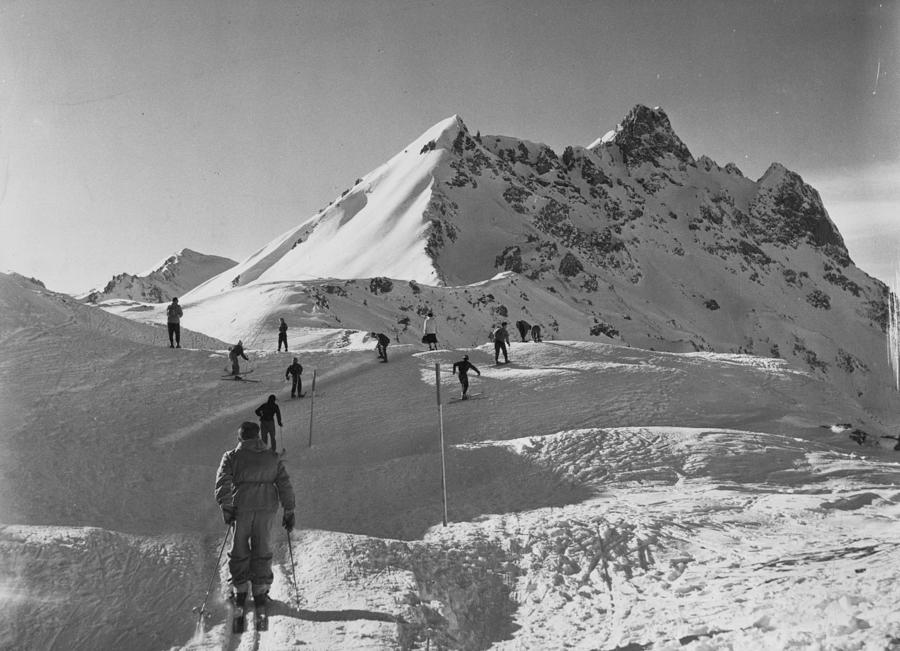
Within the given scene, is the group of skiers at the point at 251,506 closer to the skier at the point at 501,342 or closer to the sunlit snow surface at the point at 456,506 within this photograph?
the sunlit snow surface at the point at 456,506

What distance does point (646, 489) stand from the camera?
13109mm

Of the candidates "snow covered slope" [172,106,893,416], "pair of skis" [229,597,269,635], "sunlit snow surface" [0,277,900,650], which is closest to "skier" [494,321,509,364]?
"sunlit snow surface" [0,277,900,650]

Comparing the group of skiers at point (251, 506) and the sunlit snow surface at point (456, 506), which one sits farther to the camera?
the group of skiers at point (251, 506)

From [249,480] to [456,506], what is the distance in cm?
583

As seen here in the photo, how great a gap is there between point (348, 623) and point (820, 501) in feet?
25.8

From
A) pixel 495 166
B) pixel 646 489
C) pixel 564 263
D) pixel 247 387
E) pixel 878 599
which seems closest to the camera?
pixel 878 599

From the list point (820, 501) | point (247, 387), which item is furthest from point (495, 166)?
point (820, 501)

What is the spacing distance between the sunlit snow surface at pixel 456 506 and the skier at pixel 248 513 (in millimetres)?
508

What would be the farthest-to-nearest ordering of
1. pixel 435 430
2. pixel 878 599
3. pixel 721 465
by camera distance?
pixel 435 430, pixel 721 465, pixel 878 599

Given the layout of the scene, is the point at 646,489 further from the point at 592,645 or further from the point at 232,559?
the point at 232,559

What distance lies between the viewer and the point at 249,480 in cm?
728

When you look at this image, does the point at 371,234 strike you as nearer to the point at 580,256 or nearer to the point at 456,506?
the point at 580,256

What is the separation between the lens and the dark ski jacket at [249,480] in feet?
23.8

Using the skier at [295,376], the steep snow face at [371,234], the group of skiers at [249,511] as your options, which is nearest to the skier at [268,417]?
the skier at [295,376]
